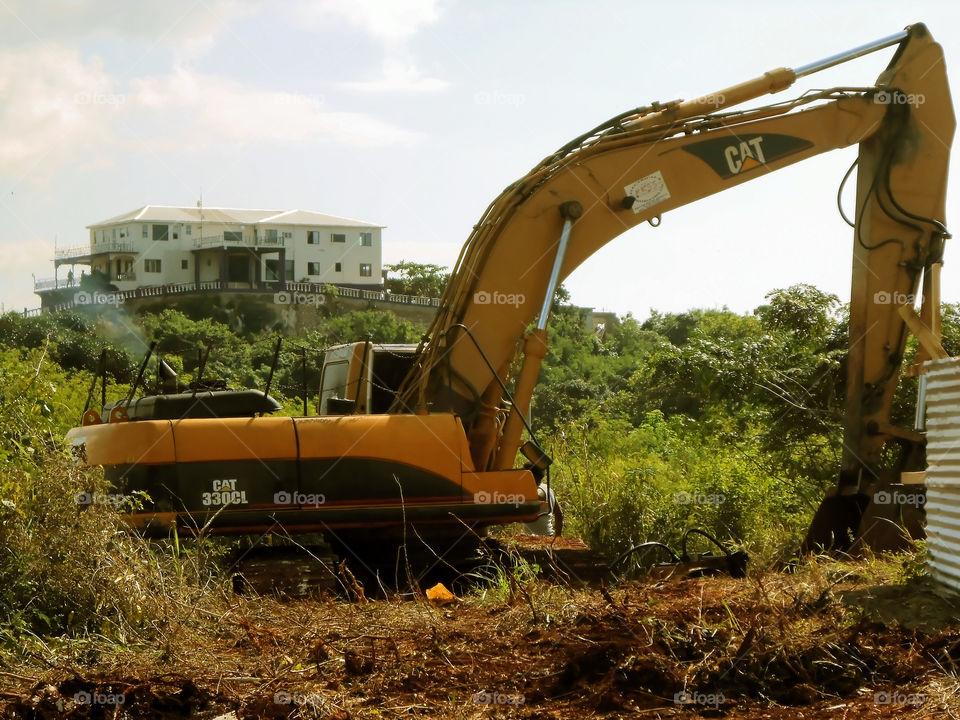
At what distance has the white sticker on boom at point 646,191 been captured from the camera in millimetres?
9523

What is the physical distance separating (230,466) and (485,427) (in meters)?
2.18

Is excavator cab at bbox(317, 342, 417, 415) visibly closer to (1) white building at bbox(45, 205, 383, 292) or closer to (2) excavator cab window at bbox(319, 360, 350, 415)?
(2) excavator cab window at bbox(319, 360, 350, 415)

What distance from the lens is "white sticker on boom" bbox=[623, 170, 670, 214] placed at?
375 inches

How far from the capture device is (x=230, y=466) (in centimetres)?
823

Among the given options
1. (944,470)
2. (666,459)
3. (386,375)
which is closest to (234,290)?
(666,459)

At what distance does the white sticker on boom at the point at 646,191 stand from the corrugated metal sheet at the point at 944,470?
3211mm

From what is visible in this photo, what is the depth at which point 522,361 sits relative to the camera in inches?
372

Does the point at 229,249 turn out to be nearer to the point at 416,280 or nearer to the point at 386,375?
the point at 416,280

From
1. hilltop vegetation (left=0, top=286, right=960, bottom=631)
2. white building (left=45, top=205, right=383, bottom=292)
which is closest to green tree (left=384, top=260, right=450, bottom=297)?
white building (left=45, top=205, right=383, bottom=292)

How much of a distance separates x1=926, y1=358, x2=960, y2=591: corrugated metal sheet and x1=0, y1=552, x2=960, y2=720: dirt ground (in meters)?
0.44

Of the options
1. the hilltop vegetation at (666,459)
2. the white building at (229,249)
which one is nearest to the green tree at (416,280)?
the white building at (229,249)

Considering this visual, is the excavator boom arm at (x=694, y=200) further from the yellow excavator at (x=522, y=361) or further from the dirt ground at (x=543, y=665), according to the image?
the dirt ground at (x=543, y=665)

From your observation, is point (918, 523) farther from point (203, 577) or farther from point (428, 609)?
point (203, 577)

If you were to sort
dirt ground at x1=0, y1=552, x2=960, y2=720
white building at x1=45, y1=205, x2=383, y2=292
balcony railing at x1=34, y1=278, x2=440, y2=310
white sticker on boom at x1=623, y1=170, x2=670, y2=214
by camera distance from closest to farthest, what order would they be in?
dirt ground at x1=0, y1=552, x2=960, y2=720
white sticker on boom at x1=623, y1=170, x2=670, y2=214
balcony railing at x1=34, y1=278, x2=440, y2=310
white building at x1=45, y1=205, x2=383, y2=292
